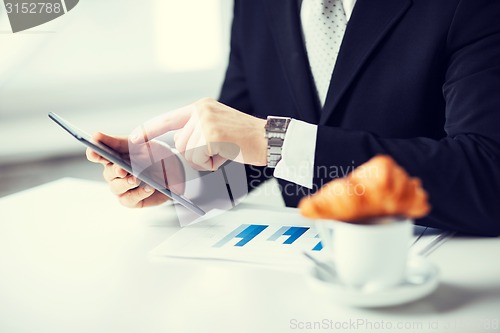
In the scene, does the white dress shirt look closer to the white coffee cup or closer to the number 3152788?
the white coffee cup

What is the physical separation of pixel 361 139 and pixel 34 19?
2093 millimetres

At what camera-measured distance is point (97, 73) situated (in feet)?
11.6

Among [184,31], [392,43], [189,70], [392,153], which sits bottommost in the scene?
[189,70]

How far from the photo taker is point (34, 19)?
265 centimetres

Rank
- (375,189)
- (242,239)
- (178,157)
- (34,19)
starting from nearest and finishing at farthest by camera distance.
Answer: (375,189)
(242,239)
(178,157)
(34,19)

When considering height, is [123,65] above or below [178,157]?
below

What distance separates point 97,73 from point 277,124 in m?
2.73

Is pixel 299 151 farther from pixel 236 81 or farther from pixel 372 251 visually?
pixel 236 81

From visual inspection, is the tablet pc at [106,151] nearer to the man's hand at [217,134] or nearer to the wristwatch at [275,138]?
the man's hand at [217,134]

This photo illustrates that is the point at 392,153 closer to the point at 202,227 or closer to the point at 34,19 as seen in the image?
the point at 202,227

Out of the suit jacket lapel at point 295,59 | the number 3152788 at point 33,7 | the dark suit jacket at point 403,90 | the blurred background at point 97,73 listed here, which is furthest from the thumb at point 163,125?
the blurred background at point 97,73

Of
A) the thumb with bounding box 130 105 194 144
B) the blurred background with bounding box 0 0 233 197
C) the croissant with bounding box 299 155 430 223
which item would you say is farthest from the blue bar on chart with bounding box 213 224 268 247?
the blurred background with bounding box 0 0 233 197

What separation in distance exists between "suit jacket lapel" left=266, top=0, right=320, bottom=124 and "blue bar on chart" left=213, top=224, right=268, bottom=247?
39cm

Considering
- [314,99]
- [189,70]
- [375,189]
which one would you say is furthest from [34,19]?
[375,189]
